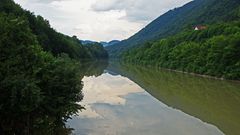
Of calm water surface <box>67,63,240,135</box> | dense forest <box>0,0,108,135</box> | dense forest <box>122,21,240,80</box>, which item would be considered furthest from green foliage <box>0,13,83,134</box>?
dense forest <box>122,21,240,80</box>

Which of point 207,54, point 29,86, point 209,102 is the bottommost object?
point 209,102

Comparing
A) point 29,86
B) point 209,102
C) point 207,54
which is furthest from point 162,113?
point 207,54

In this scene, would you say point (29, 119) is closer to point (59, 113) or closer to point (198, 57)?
point (59, 113)

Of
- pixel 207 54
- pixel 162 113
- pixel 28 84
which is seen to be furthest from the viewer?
pixel 207 54

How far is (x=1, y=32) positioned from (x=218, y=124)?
16015 mm

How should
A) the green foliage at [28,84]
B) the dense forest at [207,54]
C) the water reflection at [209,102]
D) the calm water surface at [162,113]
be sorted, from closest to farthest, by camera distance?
the green foliage at [28,84] → the calm water surface at [162,113] → the water reflection at [209,102] → the dense forest at [207,54]

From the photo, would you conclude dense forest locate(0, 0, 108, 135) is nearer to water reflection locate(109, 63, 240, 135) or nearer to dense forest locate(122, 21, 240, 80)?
water reflection locate(109, 63, 240, 135)

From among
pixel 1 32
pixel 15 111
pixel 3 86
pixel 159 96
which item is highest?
pixel 1 32

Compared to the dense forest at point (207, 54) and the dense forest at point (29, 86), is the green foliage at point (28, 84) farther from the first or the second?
the dense forest at point (207, 54)

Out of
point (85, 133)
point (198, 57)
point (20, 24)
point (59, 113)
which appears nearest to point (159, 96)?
point (85, 133)

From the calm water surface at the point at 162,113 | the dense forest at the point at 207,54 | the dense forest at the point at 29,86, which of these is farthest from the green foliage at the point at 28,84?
the dense forest at the point at 207,54

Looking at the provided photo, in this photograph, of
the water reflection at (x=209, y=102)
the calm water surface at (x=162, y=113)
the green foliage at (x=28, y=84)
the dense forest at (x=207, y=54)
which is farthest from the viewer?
the dense forest at (x=207, y=54)

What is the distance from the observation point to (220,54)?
7188cm

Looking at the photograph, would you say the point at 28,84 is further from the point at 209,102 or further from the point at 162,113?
the point at 209,102
